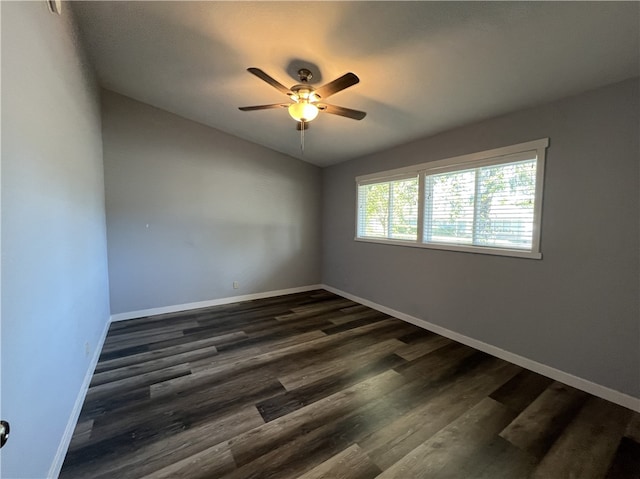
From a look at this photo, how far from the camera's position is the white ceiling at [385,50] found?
5.19 ft

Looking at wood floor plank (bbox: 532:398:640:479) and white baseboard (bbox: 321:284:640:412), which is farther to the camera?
white baseboard (bbox: 321:284:640:412)

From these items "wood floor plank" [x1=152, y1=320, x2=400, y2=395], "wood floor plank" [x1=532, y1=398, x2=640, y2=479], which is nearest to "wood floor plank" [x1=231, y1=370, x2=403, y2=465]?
"wood floor plank" [x1=152, y1=320, x2=400, y2=395]

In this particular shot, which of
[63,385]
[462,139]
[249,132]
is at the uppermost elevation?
[249,132]

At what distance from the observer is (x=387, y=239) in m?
3.91

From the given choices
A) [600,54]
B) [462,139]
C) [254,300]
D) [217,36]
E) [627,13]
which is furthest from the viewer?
[254,300]

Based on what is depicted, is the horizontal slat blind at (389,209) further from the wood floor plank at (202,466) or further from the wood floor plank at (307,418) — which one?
the wood floor plank at (202,466)

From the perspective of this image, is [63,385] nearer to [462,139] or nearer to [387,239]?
[387,239]

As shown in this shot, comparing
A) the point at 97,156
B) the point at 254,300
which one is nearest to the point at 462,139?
the point at 254,300

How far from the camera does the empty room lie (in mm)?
1454

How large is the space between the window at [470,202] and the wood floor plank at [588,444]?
4.04 feet

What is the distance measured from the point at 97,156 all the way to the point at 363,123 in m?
3.10

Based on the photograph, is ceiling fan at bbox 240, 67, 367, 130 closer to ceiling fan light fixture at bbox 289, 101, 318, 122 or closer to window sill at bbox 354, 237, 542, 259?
ceiling fan light fixture at bbox 289, 101, 318, 122

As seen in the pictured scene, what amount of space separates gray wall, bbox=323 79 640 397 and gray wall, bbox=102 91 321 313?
272 cm

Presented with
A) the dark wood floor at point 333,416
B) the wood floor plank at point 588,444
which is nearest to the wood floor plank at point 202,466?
the dark wood floor at point 333,416
